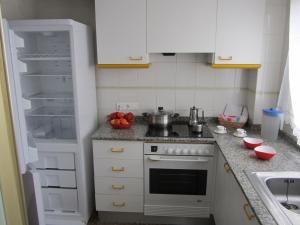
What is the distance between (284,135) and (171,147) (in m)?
0.96

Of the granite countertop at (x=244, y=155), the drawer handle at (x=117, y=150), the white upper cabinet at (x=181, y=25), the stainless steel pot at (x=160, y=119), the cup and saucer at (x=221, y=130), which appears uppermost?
the white upper cabinet at (x=181, y=25)

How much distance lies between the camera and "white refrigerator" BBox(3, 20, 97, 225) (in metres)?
2.03

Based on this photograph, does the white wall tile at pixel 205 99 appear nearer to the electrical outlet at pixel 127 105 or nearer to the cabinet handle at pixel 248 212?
the electrical outlet at pixel 127 105

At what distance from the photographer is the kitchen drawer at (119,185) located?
2.17 metres

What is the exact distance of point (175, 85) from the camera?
2496 mm

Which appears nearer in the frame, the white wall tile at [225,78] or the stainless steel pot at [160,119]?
the stainless steel pot at [160,119]

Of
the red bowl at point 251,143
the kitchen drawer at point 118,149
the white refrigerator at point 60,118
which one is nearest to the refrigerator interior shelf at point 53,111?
the white refrigerator at point 60,118

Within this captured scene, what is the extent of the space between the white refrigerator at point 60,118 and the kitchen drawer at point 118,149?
14cm

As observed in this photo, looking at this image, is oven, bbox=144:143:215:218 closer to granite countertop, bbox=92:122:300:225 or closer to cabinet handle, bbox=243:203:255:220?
granite countertop, bbox=92:122:300:225

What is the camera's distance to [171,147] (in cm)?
206

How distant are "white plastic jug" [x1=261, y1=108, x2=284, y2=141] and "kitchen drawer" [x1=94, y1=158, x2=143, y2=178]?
42.9 inches

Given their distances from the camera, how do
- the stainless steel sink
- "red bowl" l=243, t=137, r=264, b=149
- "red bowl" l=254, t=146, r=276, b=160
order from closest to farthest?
the stainless steel sink < "red bowl" l=254, t=146, r=276, b=160 < "red bowl" l=243, t=137, r=264, b=149

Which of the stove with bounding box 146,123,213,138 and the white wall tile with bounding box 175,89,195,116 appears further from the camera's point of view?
the white wall tile with bounding box 175,89,195,116

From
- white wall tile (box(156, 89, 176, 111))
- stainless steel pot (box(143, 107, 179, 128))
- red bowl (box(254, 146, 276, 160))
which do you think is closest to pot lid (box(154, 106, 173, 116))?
stainless steel pot (box(143, 107, 179, 128))
